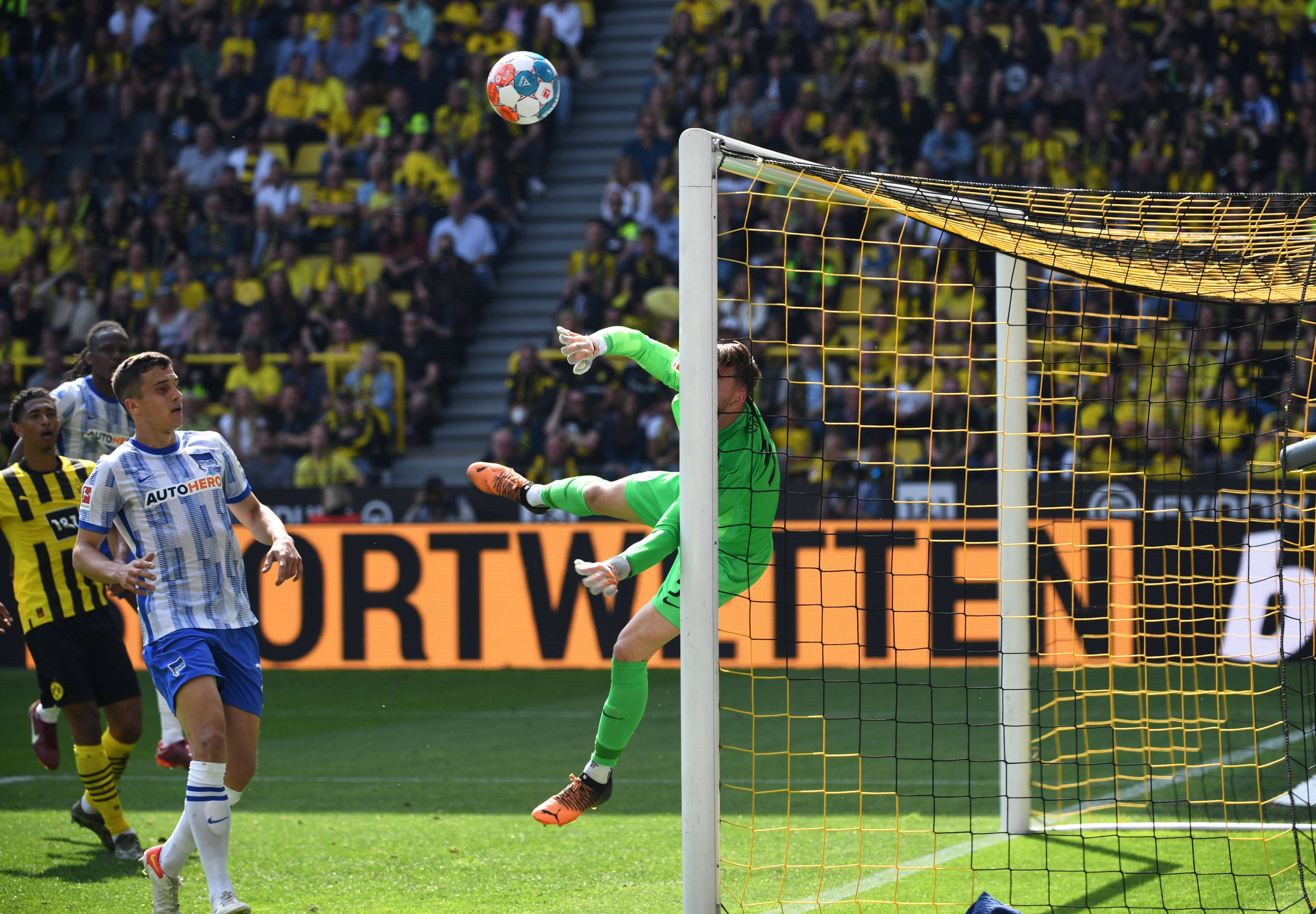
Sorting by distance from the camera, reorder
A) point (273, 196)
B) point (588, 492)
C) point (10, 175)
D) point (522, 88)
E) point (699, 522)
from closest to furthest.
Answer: point (699, 522)
point (588, 492)
point (522, 88)
point (273, 196)
point (10, 175)

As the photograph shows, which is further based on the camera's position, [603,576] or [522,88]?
[522,88]

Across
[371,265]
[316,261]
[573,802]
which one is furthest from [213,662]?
[316,261]

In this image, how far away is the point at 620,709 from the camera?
17.1 ft

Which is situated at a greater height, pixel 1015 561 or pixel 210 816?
pixel 1015 561

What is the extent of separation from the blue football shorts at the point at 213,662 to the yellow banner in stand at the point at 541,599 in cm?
537

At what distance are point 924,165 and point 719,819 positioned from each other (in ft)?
34.9


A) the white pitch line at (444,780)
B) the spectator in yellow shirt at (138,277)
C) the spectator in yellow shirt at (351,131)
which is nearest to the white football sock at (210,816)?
the white pitch line at (444,780)

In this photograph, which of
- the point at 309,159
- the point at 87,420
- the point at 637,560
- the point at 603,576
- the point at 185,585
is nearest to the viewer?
the point at 603,576

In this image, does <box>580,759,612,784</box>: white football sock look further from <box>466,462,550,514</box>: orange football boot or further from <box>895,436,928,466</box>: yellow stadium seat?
<box>895,436,928,466</box>: yellow stadium seat

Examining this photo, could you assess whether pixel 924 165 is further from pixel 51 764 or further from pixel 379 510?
pixel 51 764

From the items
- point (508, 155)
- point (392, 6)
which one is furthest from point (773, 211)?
point (392, 6)

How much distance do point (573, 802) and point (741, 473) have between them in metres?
1.39

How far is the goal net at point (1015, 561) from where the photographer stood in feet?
17.5

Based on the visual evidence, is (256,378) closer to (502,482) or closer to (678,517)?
(502,482)
